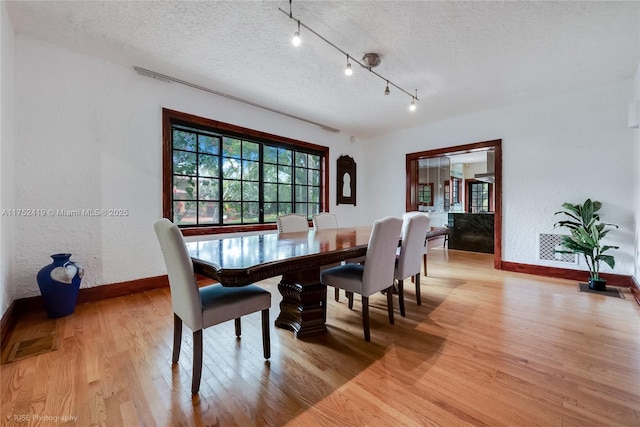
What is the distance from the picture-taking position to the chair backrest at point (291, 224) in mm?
3045

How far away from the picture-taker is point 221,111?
3.78m

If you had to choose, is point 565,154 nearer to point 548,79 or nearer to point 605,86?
point 605,86

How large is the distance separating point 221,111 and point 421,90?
9.04 feet

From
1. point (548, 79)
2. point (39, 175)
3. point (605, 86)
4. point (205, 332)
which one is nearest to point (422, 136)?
point (548, 79)

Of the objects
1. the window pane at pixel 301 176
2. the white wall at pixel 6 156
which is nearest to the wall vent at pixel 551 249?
the window pane at pixel 301 176

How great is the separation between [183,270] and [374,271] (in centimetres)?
129

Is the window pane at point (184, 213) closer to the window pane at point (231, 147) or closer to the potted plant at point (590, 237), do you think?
the window pane at point (231, 147)

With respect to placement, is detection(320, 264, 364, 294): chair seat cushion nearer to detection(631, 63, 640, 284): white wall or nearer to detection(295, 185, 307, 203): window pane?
detection(295, 185, 307, 203): window pane

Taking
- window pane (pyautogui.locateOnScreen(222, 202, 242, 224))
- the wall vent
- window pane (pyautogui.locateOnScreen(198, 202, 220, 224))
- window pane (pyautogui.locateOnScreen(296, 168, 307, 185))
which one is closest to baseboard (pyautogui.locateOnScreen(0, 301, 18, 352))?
window pane (pyautogui.locateOnScreen(198, 202, 220, 224))

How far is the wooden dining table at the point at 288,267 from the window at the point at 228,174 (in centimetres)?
176

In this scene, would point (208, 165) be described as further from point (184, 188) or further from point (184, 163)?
point (184, 188)

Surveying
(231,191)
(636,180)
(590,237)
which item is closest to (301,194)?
(231,191)

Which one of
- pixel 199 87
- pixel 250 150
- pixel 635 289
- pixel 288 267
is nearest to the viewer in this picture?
pixel 288 267

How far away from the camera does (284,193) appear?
471cm
